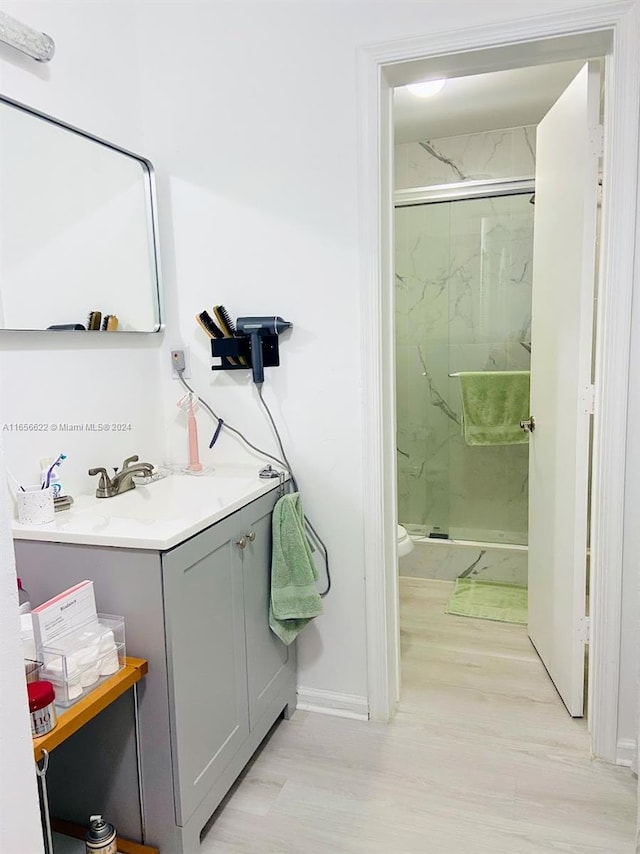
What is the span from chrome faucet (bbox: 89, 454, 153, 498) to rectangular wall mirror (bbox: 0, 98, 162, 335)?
441mm

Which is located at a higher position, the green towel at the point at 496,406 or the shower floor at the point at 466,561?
the green towel at the point at 496,406

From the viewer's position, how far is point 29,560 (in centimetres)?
157

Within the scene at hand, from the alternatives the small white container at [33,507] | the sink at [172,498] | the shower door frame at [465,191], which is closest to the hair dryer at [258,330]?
the sink at [172,498]

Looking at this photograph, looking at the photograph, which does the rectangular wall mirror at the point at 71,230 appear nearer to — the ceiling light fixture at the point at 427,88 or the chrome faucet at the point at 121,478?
the chrome faucet at the point at 121,478

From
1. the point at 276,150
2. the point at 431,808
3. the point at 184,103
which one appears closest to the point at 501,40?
the point at 276,150

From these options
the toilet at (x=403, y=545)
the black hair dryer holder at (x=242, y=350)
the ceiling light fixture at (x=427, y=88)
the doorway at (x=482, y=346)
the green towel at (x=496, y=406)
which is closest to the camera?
the black hair dryer holder at (x=242, y=350)

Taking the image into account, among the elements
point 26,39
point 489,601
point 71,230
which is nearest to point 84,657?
point 71,230

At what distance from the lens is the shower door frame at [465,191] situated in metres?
3.26

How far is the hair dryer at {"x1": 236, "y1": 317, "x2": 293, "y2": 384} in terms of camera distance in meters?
2.04

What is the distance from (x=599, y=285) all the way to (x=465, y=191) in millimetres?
1764

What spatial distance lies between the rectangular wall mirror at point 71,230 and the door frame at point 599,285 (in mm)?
780

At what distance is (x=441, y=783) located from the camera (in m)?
1.83

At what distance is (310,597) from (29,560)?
2.79 feet

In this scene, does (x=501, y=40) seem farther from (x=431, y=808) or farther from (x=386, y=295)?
(x=431, y=808)
